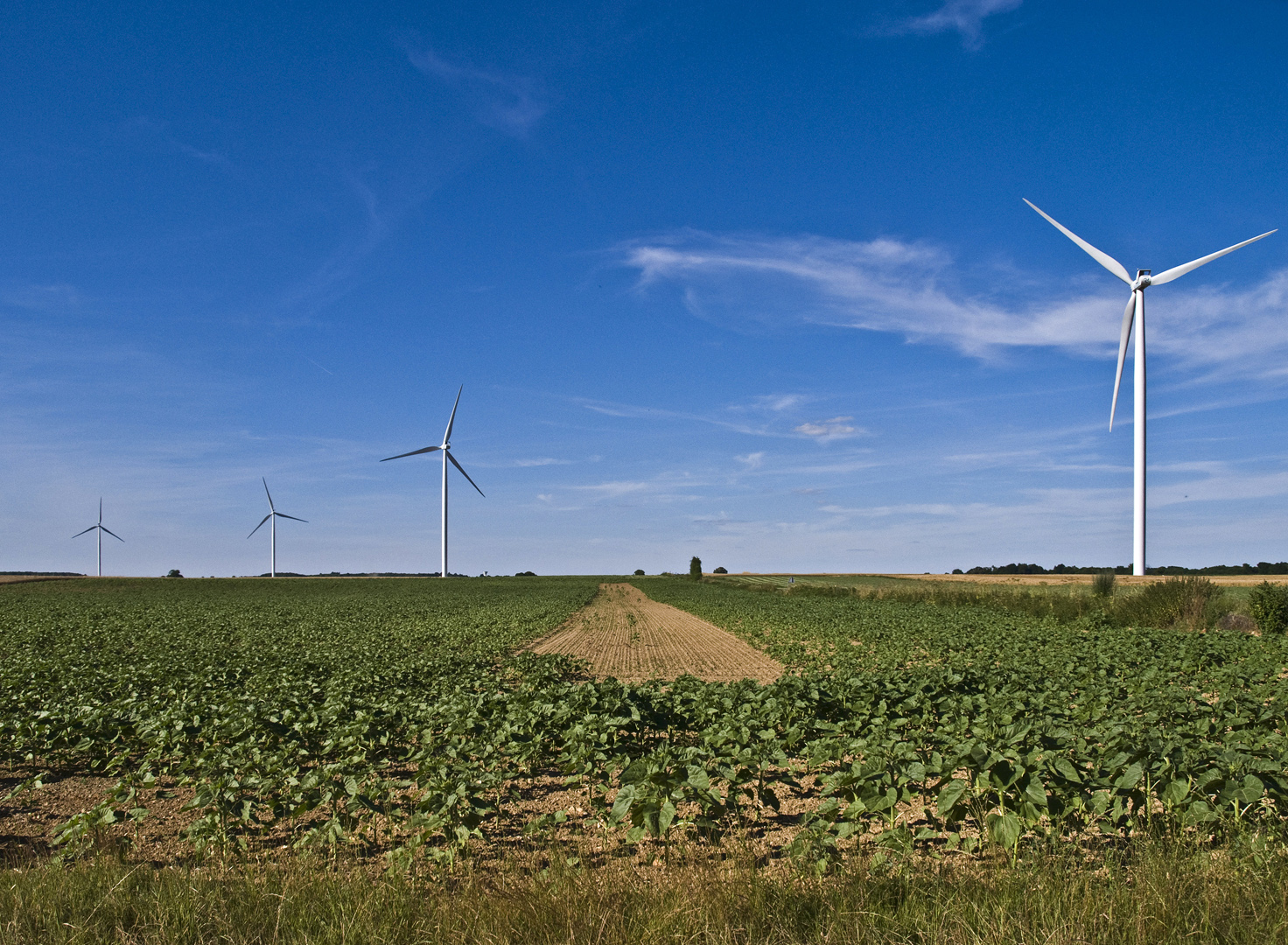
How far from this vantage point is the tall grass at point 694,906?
16.1ft

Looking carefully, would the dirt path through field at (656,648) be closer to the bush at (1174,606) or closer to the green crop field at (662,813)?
the green crop field at (662,813)

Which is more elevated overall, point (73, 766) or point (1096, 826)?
point (1096, 826)

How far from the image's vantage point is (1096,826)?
25.1ft

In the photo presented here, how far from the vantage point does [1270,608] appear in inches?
1321

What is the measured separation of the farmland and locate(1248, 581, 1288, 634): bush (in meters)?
15.6

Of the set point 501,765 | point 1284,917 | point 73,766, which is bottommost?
point 73,766

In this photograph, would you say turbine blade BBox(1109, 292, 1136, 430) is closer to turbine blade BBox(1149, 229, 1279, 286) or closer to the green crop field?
turbine blade BBox(1149, 229, 1279, 286)

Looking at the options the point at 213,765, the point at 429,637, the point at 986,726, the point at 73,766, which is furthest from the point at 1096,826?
the point at 429,637

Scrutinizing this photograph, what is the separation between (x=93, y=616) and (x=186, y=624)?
42.9 feet

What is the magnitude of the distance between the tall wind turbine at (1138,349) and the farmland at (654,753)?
102 ft

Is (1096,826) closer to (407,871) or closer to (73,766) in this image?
(407,871)

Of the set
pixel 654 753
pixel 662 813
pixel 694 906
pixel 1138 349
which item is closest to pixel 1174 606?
pixel 1138 349

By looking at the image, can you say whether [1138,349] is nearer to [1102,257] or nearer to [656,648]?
[1102,257]

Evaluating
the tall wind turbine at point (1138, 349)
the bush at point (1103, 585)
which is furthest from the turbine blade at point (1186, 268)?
the bush at point (1103, 585)
